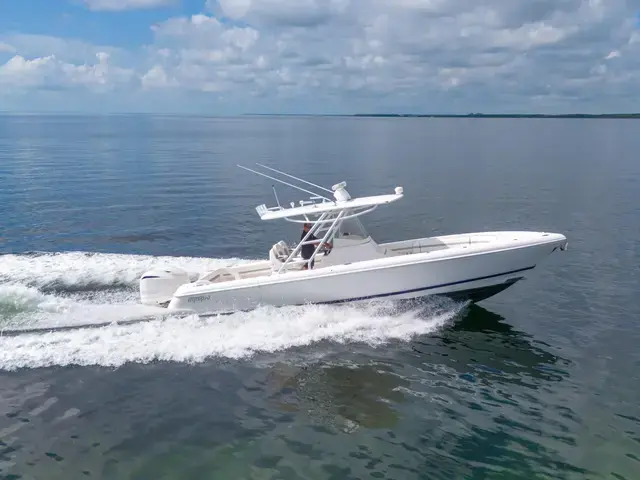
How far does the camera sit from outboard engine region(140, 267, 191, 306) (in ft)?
48.5

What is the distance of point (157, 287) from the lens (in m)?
14.8

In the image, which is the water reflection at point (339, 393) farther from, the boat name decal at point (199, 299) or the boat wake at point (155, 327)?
the boat name decal at point (199, 299)

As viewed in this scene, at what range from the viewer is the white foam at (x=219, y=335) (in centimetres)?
1251

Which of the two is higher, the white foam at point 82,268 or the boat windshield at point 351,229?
the boat windshield at point 351,229

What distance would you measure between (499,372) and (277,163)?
1717 inches

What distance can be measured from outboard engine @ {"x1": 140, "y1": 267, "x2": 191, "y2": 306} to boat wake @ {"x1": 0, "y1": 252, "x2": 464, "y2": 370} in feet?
1.15

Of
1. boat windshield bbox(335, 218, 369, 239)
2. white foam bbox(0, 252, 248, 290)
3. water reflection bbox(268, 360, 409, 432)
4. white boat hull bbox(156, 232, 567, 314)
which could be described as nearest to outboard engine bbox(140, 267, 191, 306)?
white boat hull bbox(156, 232, 567, 314)

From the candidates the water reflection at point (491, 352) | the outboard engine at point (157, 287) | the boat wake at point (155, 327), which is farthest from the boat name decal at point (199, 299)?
the water reflection at point (491, 352)

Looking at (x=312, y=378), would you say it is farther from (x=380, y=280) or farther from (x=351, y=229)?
(x=351, y=229)

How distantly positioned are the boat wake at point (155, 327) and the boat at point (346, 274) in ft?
1.05

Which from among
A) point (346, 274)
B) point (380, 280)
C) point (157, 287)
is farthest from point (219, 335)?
point (380, 280)

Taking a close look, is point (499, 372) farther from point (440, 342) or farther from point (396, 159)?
point (396, 159)

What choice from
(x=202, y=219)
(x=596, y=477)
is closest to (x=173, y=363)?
(x=596, y=477)

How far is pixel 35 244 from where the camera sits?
74.7ft
